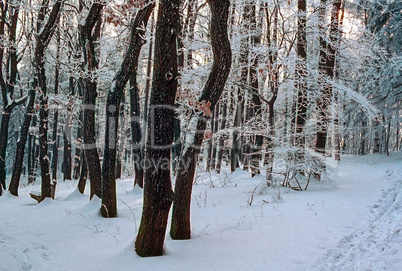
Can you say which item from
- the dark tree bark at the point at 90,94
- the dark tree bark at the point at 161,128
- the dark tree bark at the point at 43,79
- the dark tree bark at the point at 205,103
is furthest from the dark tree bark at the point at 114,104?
the dark tree bark at the point at 43,79

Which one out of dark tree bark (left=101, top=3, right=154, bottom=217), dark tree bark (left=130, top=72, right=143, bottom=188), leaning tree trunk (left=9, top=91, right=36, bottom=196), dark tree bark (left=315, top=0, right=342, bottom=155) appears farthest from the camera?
dark tree bark (left=130, top=72, right=143, bottom=188)

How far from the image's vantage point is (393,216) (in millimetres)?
6508

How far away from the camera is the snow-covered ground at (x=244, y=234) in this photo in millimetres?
4488

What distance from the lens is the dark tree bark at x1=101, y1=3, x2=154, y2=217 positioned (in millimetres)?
7574

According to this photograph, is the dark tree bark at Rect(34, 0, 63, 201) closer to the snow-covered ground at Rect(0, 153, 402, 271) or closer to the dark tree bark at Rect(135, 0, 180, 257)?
the snow-covered ground at Rect(0, 153, 402, 271)

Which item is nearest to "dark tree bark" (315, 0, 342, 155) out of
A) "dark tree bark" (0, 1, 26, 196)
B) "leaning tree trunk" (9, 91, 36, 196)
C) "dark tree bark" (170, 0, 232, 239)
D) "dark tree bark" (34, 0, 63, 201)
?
"dark tree bark" (170, 0, 232, 239)

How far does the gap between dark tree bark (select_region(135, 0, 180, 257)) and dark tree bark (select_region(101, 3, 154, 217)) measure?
3172 millimetres

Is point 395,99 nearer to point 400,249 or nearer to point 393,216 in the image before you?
point 393,216

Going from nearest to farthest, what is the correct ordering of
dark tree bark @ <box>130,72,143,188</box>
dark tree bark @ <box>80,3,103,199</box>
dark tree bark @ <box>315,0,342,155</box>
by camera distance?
dark tree bark @ <box>80,3,103,199</box> < dark tree bark @ <box>315,0,342,155</box> < dark tree bark @ <box>130,72,143,188</box>

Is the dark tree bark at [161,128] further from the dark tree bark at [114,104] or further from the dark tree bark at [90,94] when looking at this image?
the dark tree bark at [90,94]

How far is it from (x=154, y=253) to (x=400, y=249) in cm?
409

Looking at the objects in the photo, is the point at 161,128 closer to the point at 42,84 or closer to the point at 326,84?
the point at 326,84

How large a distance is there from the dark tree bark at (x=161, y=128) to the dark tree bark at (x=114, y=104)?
3172 millimetres

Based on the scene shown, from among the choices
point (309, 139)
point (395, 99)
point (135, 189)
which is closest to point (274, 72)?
point (309, 139)
